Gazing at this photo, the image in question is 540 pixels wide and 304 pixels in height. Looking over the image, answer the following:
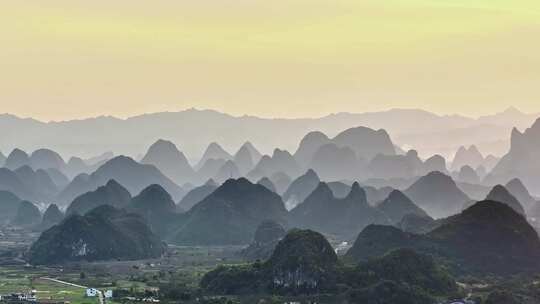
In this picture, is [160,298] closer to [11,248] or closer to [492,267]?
[492,267]

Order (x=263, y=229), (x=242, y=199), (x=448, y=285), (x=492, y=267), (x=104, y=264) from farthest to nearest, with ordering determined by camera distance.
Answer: (x=242, y=199), (x=263, y=229), (x=104, y=264), (x=492, y=267), (x=448, y=285)

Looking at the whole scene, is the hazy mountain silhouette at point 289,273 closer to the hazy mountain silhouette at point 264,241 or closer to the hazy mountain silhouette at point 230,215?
the hazy mountain silhouette at point 264,241

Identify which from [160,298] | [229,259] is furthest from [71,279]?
[229,259]

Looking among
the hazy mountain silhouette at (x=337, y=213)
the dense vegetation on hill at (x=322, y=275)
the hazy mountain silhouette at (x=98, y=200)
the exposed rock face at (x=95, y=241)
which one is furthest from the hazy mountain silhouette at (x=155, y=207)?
the dense vegetation on hill at (x=322, y=275)

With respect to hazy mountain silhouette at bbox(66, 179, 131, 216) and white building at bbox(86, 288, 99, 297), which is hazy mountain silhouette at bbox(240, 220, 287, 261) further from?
hazy mountain silhouette at bbox(66, 179, 131, 216)

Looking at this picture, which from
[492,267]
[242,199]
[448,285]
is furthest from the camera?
[242,199]

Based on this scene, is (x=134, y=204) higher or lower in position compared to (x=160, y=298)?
higher

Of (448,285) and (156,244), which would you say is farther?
(156,244)
